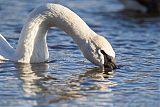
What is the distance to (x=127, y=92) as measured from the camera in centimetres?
1212

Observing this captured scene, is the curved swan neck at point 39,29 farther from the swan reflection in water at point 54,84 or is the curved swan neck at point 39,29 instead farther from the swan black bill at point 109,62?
the swan black bill at point 109,62

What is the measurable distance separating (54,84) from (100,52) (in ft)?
4.65

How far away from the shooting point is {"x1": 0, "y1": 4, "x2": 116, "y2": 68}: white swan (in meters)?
13.8

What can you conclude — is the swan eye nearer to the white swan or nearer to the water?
the white swan

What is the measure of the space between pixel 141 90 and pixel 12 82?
2.18 m

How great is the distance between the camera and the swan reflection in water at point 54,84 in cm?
1163

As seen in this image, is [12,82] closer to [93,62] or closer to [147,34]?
[93,62]

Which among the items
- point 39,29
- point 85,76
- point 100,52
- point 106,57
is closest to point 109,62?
point 106,57

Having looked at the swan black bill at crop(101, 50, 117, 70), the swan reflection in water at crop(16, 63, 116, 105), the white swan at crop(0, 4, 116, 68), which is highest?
the white swan at crop(0, 4, 116, 68)

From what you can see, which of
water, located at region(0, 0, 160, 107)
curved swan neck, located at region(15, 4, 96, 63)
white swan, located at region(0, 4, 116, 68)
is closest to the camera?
water, located at region(0, 0, 160, 107)

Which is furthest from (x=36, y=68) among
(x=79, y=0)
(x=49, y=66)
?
(x=79, y=0)

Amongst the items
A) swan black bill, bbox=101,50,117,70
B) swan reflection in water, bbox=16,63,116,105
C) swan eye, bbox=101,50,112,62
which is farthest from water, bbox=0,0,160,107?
swan eye, bbox=101,50,112,62

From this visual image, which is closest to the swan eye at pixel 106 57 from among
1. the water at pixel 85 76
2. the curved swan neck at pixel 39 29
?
the water at pixel 85 76

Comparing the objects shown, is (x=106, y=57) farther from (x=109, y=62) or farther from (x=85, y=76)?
(x=85, y=76)
